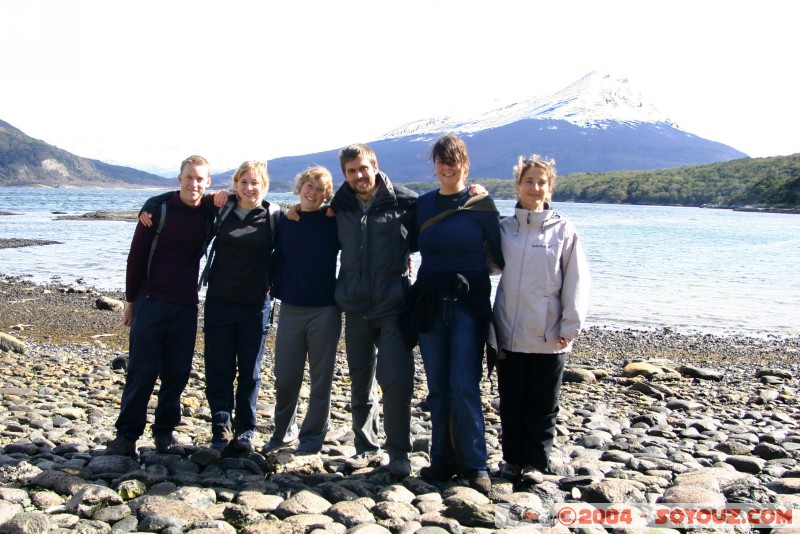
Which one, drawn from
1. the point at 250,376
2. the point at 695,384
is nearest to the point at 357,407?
the point at 250,376

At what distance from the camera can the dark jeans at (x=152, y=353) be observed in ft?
18.3

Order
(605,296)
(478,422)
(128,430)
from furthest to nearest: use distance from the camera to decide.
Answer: (605,296) < (128,430) < (478,422)

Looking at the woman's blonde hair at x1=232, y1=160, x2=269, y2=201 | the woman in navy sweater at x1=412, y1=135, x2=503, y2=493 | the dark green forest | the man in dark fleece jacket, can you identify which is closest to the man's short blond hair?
the man in dark fleece jacket

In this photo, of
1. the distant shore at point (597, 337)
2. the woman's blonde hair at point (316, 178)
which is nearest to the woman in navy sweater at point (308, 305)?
the woman's blonde hair at point (316, 178)

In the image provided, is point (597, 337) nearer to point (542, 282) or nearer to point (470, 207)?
point (542, 282)

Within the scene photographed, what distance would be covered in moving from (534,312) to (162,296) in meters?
2.81

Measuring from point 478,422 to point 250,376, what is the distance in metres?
1.92

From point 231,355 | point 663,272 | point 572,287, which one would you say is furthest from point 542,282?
point 663,272

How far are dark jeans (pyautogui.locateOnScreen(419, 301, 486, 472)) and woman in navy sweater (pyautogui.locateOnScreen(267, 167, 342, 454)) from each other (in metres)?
0.94

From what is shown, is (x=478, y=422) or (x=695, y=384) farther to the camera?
(x=695, y=384)

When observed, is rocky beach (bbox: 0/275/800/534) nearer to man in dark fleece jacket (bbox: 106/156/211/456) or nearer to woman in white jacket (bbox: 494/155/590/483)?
woman in white jacket (bbox: 494/155/590/483)

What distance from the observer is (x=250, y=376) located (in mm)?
5895

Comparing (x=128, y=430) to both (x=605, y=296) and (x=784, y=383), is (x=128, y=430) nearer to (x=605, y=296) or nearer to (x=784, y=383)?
(x=784, y=383)

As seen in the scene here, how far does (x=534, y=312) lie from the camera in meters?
5.16
